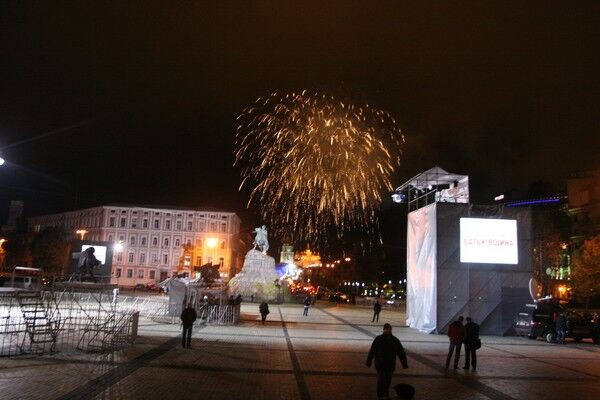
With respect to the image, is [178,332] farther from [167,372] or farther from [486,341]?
[486,341]

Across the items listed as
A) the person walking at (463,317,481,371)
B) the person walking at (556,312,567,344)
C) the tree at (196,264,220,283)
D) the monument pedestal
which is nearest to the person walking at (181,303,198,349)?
the person walking at (463,317,481,371)

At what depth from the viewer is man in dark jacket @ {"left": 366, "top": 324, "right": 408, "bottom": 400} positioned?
383 inches

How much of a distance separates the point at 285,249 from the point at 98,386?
309 ft

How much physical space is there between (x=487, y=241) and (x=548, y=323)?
4.75 m

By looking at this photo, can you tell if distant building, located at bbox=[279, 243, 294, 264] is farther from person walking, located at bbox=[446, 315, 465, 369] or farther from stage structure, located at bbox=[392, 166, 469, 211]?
person walking, located at bbox=[446, 315, 465, 369]

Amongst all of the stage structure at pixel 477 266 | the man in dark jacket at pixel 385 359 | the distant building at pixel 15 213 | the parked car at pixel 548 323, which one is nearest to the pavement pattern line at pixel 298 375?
the man in dark jacket at pixel 385 359

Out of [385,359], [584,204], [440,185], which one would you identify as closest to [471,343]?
[385,359]

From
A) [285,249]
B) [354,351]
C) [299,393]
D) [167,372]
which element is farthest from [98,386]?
[285,249]

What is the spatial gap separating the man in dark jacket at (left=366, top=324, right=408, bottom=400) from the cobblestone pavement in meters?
1.39

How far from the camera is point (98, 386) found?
10984mm

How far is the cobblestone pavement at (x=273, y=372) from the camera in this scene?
36.0 feet

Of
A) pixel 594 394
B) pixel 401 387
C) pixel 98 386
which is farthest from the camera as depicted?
pixel 594 394

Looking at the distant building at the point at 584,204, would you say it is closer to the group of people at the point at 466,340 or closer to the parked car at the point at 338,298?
the parked car at the point at 338,298

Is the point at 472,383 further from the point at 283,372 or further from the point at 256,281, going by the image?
the point at 256,281
